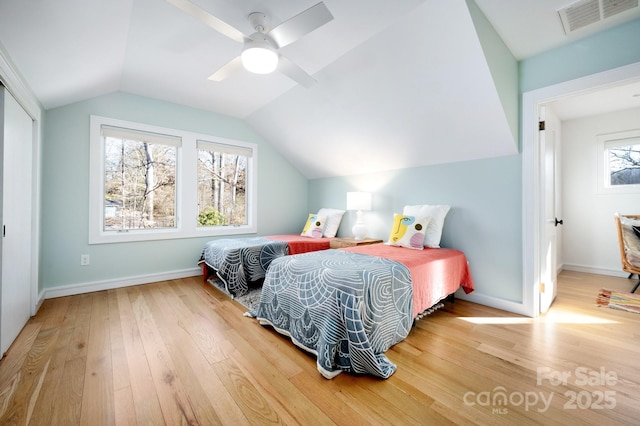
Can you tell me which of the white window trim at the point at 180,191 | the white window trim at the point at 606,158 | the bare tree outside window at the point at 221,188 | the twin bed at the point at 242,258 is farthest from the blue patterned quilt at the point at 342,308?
the white window trim at the point at 606,158

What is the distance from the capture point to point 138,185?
3.44m

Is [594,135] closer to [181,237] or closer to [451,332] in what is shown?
[451,332]

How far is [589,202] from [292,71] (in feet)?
16.2

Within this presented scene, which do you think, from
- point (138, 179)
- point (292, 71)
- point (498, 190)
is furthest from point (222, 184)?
point (498, 190)

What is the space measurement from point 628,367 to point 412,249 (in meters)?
1.56

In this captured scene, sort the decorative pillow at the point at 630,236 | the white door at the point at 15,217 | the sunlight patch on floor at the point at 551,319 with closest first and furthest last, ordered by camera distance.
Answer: the white door at the point at 15,217
the sunlight patch on floor at the point at 551,319
the decorative pillow at the point at 630,236

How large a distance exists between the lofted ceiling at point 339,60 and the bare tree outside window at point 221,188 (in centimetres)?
90

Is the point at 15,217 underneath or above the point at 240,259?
above

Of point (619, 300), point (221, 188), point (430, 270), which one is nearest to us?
point (430, 270)

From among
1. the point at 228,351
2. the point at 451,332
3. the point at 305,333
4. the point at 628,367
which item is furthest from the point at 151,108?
the point at 628,367

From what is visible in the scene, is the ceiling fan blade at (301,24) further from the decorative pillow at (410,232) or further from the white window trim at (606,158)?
the white window trim at (606,158)

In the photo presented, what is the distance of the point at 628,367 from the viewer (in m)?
1.60

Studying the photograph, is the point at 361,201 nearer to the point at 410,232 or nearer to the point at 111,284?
the point at 410,232

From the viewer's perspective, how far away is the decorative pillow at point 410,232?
2703 millimetres
